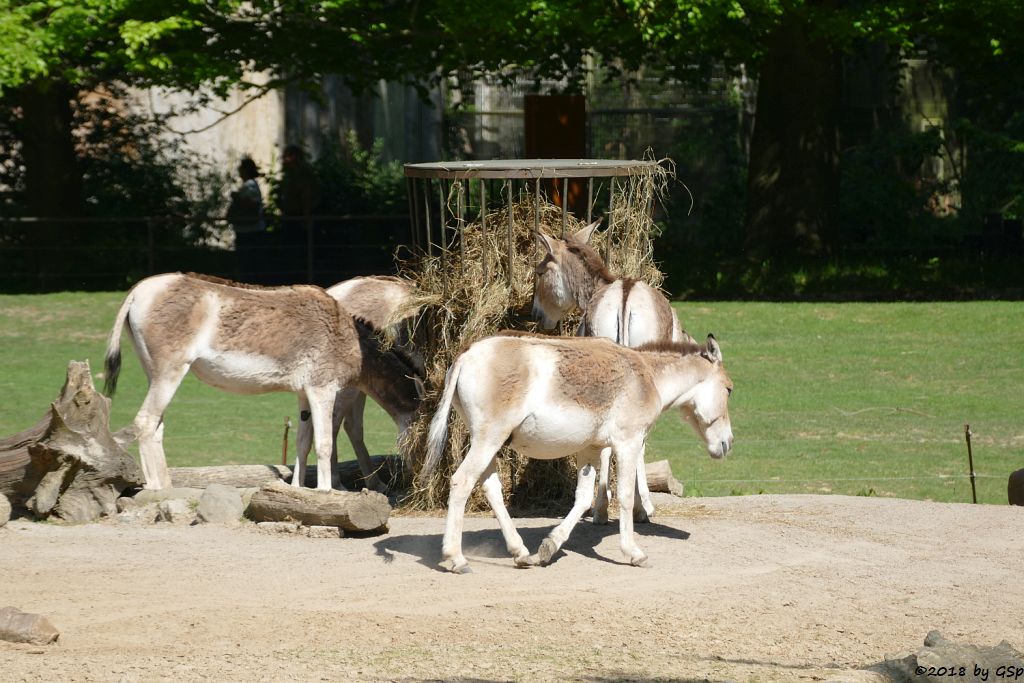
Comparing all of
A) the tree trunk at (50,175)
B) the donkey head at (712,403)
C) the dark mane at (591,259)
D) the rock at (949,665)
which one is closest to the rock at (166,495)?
the dark mane at (591,259)

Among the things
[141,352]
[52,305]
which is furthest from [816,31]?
[141,352]

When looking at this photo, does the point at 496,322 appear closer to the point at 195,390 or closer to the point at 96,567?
the point at 96,567

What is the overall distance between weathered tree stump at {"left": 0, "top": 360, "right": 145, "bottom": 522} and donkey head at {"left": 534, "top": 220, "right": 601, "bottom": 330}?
10.1 feet

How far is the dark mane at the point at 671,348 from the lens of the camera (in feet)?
30.9

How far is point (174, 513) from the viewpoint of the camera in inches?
406

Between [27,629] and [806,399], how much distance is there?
→ 1115 cm

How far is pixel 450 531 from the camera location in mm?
8797

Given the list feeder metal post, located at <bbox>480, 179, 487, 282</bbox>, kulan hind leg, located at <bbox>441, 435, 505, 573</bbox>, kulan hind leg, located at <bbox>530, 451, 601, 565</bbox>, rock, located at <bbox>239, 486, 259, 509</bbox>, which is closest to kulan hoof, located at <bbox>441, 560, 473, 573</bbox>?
kulan hind leg, located at <bbox>441, 435, 505, 573</bbox>

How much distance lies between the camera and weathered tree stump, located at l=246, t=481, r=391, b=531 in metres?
9.76

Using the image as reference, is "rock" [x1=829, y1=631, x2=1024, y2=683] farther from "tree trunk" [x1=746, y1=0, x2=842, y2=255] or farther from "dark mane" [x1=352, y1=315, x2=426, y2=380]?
"tree trunk" [x1=746, y1=0, x2=842, y2=255]

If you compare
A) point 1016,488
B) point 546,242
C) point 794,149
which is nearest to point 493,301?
point 546,242

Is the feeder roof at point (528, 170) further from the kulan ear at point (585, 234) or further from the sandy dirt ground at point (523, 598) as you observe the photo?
the sandy dirt ground at point (523, 598)

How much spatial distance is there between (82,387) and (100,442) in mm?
409

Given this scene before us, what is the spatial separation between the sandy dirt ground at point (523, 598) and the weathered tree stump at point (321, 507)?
0.53ft
